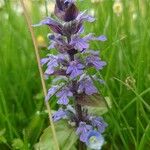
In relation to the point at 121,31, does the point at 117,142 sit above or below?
below

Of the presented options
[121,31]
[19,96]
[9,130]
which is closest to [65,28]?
[9,130]

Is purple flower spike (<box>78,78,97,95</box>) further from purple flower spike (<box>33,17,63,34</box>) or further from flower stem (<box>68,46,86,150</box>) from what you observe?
purple flower spike (<box>33,17,63,34</box>)

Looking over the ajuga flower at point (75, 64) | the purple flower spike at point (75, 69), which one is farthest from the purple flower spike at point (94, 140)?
the purple flower spike at point (75, 69)

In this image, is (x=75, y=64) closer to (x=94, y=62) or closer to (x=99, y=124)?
(x=94, y=62)

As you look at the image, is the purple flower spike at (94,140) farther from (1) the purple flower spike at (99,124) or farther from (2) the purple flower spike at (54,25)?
(2) the purple flower spike at (54,25)

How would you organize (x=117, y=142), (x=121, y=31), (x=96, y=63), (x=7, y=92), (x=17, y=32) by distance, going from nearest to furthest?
(x=96, y=63) → (x=117, y=142) → (x=7, y=92) → (x=121, y=31) → (x=17, y=32)

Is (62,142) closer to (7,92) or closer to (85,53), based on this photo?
(85,53)

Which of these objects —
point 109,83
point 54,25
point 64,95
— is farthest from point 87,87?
point 109,83
